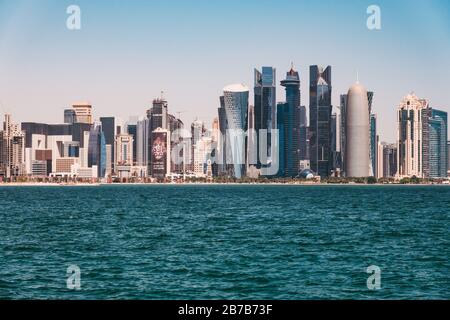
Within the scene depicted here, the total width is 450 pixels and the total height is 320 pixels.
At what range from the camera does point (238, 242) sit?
1993 inches

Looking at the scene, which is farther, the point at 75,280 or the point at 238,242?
the point at 238,242

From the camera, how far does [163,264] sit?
39062 mm

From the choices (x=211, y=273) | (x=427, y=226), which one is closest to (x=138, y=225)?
(x=427, y=226)

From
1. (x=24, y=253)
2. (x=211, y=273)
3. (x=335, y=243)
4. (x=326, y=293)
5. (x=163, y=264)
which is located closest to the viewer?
(x=326, y=293)

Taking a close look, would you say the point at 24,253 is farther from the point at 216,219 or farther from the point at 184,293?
the point at 216,219

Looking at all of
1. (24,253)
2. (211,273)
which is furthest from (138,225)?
(211,273)

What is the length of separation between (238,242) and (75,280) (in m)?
20.2

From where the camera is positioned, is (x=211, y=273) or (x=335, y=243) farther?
(x=335, y=243)
